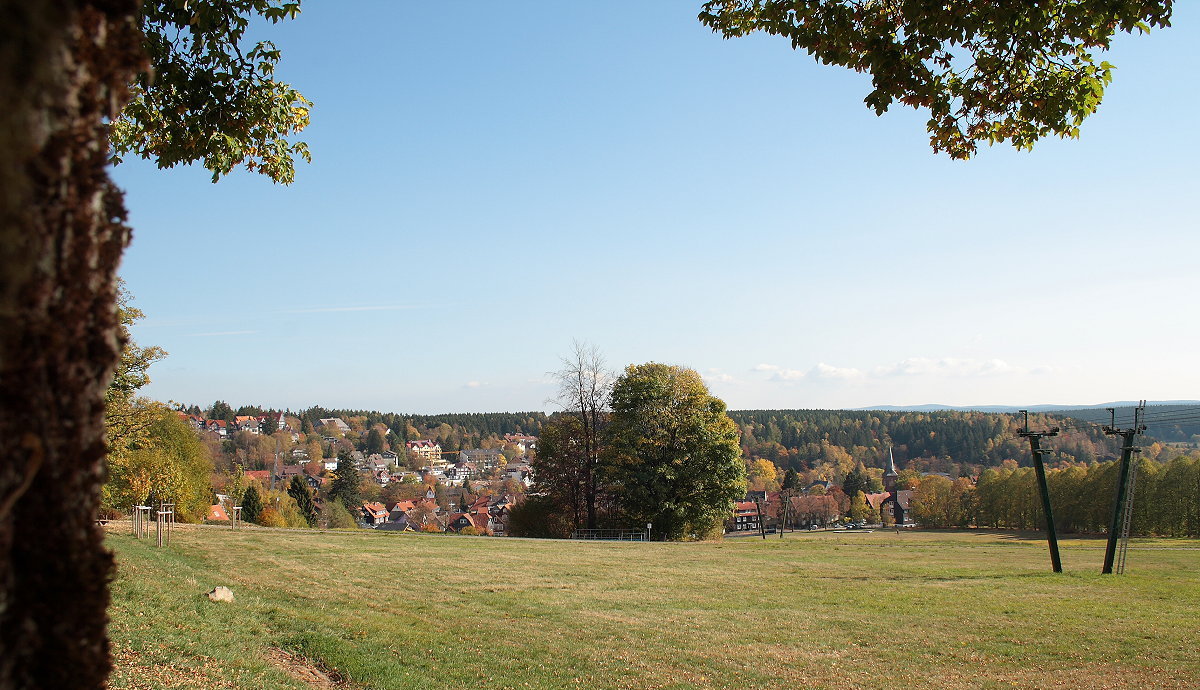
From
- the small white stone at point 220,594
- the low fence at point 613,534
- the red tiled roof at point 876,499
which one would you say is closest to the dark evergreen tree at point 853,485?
the red tiled roof at point 876,499

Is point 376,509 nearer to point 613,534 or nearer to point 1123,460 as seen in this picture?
point 613,534

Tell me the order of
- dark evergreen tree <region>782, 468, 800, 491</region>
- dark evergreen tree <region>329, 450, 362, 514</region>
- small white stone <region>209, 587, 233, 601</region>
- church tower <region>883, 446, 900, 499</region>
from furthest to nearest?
church tower <region>883, 446, 900, 499</region>, dark evergreen tree <region>782, 468, 800, 491</region>, dark evergreen tree <region>329, 450, 362, 514</region>, small white stone <region>209, 587, 233, 601</region>

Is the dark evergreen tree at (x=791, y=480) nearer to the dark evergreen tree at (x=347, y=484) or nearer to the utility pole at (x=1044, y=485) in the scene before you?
the dark evergreen tree at (x=347, y=484)

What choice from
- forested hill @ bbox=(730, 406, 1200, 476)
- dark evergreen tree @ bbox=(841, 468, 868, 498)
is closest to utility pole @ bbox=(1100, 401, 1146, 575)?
dark evergreen tree @ bbox=(841, 468, 868, 498)

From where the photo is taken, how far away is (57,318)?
1682 mm

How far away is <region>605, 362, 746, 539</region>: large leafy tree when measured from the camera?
3962 cm

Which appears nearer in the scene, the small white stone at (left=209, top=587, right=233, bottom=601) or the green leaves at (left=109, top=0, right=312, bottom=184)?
the green leaves at (left=109, top=0, right=312, bottom=184)

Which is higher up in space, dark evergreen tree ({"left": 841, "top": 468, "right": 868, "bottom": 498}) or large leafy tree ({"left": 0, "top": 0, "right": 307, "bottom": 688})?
large leafy tree ({"left": 0, "top": 0, "right": 307, "bottom": 688})

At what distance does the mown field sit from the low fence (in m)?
15.9

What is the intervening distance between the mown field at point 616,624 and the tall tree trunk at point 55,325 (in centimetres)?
672

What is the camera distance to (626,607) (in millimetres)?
15562

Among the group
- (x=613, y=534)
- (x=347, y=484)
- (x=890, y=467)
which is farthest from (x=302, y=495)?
(x=890, y=467)

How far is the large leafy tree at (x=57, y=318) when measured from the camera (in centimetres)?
156

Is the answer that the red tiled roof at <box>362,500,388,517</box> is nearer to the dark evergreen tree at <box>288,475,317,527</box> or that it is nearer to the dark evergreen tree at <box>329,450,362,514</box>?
the dark evergreen tree at <box>329,450,362,514</box>
